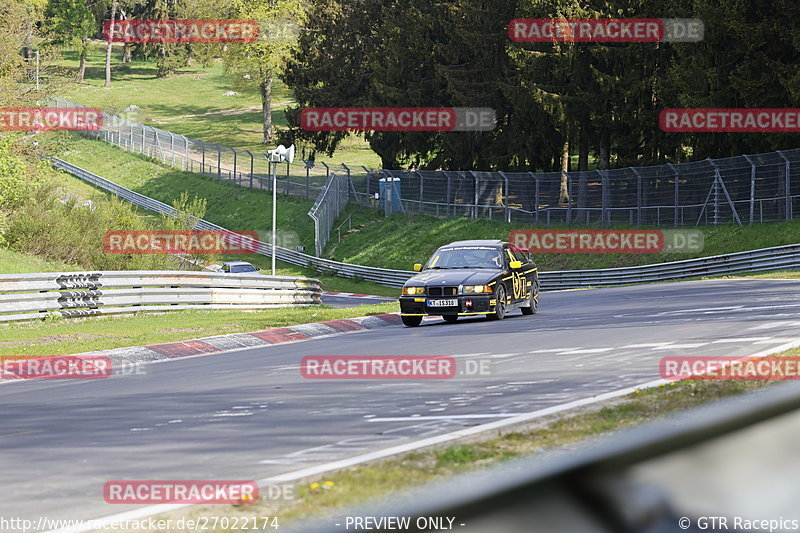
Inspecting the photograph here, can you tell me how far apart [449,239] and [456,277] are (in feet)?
98.5

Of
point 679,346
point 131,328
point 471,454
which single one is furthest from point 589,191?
point 471,454

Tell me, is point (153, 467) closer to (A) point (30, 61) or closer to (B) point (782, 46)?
(B) point (782, 46)

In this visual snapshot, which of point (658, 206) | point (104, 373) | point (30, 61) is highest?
point (30, 61)

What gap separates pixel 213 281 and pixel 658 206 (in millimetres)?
21882

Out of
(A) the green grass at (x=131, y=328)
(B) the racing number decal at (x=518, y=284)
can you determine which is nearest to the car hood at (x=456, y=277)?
(B) the racing number decal at (x=518, y=284)

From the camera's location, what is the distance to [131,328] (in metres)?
22.1

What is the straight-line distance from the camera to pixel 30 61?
4566cm

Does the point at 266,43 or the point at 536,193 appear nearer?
the point at 536,193

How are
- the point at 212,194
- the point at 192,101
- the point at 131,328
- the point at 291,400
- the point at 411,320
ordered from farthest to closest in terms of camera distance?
the point at 192,101 < the point at 212,194 < the point at 131,328 < the point at 411,320 < the point at 291,400

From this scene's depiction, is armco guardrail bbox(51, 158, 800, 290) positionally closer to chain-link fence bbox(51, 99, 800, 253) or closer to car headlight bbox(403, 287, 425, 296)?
chain-link fence bbox(51, 99, 800, 253)

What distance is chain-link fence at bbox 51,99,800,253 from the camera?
3825 centimetres

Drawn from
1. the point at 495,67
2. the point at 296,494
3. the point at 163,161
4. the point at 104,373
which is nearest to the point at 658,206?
the point at 495,67

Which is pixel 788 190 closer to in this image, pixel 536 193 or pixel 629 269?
pixel 629 269

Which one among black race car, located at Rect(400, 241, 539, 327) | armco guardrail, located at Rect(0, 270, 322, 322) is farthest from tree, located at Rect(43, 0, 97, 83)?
black race car, located at Rect(400, 241, 539, 327)
